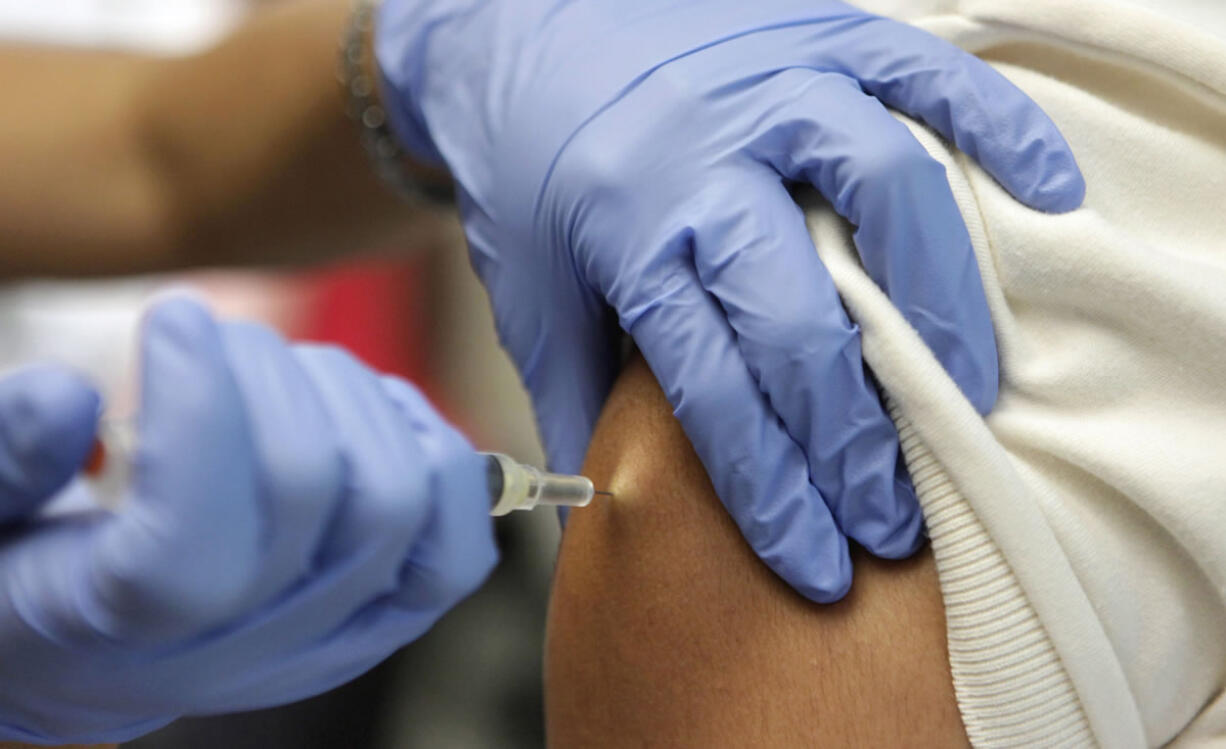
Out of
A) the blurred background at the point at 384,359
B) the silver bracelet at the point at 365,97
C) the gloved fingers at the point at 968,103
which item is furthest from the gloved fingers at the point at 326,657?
the blurred background at the point at 384,359

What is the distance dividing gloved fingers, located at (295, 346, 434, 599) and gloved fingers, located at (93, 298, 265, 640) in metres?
0.06

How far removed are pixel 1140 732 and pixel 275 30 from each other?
1.14 meters

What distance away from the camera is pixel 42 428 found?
46 cm

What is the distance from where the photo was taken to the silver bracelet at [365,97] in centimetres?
104

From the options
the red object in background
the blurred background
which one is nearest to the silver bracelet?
the blurred background

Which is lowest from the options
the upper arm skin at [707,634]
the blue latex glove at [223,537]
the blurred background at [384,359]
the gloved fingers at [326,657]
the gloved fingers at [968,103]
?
the blurred background at [384,359]

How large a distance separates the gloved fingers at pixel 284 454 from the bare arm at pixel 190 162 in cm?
64

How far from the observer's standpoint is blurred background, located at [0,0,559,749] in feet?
4.40

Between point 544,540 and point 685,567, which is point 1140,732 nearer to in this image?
point 685,567

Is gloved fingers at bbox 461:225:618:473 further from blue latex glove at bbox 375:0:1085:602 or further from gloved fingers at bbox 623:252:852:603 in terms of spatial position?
gloved fingers at bbox 623:252:852:603

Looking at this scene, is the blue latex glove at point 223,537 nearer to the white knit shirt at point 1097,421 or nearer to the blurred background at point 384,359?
Result: the white knit shirt at point 1097,421

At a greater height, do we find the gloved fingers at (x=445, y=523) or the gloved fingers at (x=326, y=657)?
the gloved fingers at (x=445, y=523)

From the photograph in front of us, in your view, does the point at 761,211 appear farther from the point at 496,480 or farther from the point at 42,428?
the point at 42,428

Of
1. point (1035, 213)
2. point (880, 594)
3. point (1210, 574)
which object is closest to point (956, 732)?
point (880, 594)
